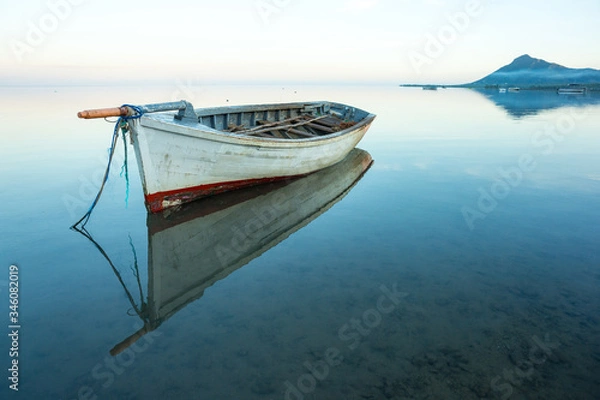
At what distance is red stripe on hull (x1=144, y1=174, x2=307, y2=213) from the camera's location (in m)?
9.13

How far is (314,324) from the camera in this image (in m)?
5.18

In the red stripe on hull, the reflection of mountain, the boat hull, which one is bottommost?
the reflection of mountain

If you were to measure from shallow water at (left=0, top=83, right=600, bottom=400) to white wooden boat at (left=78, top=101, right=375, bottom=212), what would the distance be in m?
0.74

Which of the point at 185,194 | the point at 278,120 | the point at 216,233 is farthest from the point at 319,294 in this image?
the point at 278,120

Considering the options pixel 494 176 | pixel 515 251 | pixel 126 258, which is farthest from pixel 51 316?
pixel 494 176

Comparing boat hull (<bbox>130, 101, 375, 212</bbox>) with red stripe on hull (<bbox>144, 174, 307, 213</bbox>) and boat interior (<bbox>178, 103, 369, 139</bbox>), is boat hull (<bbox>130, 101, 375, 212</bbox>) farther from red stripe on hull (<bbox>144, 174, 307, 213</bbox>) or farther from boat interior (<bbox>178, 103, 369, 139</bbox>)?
boat interior (<bbox>178, 103, 369, 139</bbox>)

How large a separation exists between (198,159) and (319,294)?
5.14 m

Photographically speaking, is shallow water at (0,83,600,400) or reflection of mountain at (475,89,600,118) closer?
shallow water at (0,83,600,400)

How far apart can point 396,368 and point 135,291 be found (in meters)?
4.46

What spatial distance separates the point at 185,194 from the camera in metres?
9.65

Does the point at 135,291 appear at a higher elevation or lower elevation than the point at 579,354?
higher

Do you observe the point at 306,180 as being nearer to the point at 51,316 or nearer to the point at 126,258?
the point at 126,258

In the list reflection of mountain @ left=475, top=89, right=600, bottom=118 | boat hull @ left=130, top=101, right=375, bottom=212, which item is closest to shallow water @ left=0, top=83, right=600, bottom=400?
boat hull @ left=130, top=101, right=375, bottom=212

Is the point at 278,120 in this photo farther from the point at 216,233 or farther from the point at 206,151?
the point at 216,233
